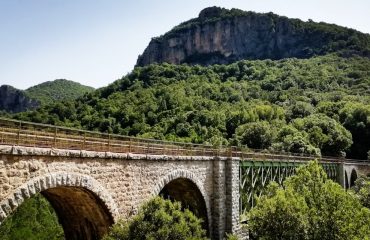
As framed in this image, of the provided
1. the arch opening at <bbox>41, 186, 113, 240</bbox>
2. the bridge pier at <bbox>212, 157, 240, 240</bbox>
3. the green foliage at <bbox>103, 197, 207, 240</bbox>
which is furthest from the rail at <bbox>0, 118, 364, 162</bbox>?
the green foliage at <bbox>103, 197, 207, 240</bbox>

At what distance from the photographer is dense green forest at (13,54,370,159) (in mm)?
88000

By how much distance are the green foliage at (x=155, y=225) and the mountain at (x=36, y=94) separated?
12474 cm

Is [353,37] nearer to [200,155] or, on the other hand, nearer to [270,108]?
[270,108]

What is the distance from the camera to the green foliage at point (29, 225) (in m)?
50.5

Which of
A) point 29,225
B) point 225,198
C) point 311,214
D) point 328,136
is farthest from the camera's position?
point 328,136

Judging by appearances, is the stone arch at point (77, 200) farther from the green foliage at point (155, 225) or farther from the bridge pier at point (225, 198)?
the bridge pier at point (225, 198)

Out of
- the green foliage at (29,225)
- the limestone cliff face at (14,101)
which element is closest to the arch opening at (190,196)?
the green foliage at (29,225)

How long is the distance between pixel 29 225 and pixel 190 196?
30.1 m

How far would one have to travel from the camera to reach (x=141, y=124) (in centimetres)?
9762

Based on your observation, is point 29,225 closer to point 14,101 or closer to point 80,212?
point 80,212

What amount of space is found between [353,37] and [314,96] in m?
78.6

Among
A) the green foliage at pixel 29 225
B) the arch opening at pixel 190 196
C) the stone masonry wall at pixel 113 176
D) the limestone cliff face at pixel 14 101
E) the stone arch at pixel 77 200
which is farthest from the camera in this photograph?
the limestone cliff face at pixel 14 101

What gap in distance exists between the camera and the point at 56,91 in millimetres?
170875

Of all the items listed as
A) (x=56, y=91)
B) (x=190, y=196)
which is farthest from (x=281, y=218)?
(x=56, y=91)
